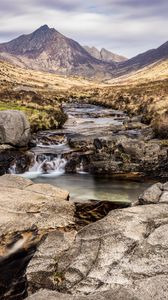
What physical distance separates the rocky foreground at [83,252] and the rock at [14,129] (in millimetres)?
21478

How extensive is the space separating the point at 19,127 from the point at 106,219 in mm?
27266

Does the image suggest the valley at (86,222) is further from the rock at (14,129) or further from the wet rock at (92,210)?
the rock at (14,129)

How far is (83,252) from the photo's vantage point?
13.8m

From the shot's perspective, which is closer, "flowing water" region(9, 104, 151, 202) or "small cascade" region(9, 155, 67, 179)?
"flowing water" region(9, 104, 151, 202)

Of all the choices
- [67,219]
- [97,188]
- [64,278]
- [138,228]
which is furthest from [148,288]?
[97,188]

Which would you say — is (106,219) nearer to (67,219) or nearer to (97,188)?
(67,219)

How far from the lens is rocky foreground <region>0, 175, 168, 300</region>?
38.8 feet

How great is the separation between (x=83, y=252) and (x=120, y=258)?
1.39 metres

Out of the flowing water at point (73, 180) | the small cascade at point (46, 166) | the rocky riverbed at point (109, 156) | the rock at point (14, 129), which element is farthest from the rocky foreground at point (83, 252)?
the rock at point (14, 129)

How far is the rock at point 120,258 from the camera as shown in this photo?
38.6 feet

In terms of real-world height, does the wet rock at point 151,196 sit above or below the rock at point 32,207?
above

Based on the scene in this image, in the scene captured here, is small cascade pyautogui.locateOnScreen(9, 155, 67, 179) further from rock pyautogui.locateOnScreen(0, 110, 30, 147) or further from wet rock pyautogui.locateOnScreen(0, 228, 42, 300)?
wet rock pyautogui.locateOnScreen(0, 228, 42, 300)

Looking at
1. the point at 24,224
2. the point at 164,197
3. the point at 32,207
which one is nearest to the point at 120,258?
the point at 24,224

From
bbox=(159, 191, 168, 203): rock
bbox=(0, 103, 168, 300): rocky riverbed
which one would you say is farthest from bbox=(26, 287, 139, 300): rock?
bbox=(159, 191, 168, 203): rock
